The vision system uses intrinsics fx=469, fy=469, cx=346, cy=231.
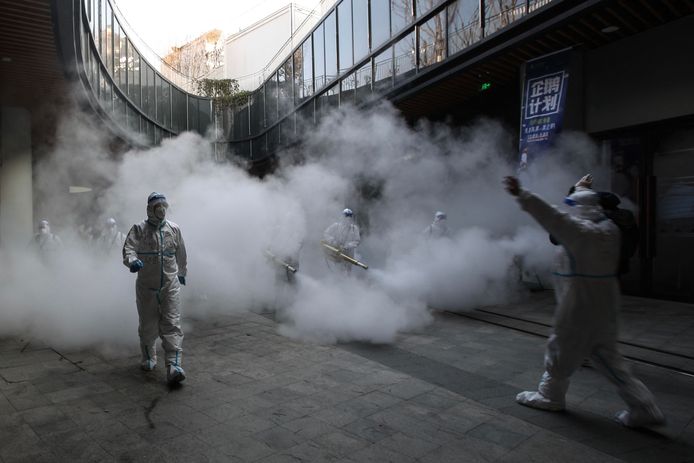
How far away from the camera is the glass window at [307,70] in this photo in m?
15.4

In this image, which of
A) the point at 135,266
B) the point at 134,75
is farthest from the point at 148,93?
the point at 135,266

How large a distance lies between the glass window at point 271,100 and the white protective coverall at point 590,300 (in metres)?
16.8

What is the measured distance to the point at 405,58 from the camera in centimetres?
977

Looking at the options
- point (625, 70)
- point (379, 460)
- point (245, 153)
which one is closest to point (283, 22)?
point (245, 153)

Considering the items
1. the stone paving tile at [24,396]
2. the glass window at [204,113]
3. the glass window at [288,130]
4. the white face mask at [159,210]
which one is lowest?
the stone paving tile at [24,396]

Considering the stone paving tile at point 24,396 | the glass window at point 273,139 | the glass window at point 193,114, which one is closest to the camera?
the stone paving tile at point 24,396

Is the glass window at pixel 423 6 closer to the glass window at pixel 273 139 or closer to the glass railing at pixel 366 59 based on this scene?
the glass railing at pixel 366 59

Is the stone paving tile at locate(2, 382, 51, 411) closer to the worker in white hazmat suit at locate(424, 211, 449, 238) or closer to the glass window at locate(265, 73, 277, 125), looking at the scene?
the worker in white hazmat suit at locate(424, 211, 449, 238)

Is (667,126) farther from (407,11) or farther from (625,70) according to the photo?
(407,11)

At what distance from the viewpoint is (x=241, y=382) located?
4.02 m

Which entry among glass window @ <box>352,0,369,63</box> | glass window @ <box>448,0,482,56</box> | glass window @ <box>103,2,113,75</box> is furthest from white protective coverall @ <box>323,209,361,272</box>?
glass window @ <box>103,2,113,75</box>

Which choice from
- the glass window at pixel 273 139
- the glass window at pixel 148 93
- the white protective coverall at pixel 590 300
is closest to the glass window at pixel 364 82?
the glass window at pixel 273 139

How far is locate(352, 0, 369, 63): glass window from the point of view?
1136 cm

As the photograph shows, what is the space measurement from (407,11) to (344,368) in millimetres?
8020
